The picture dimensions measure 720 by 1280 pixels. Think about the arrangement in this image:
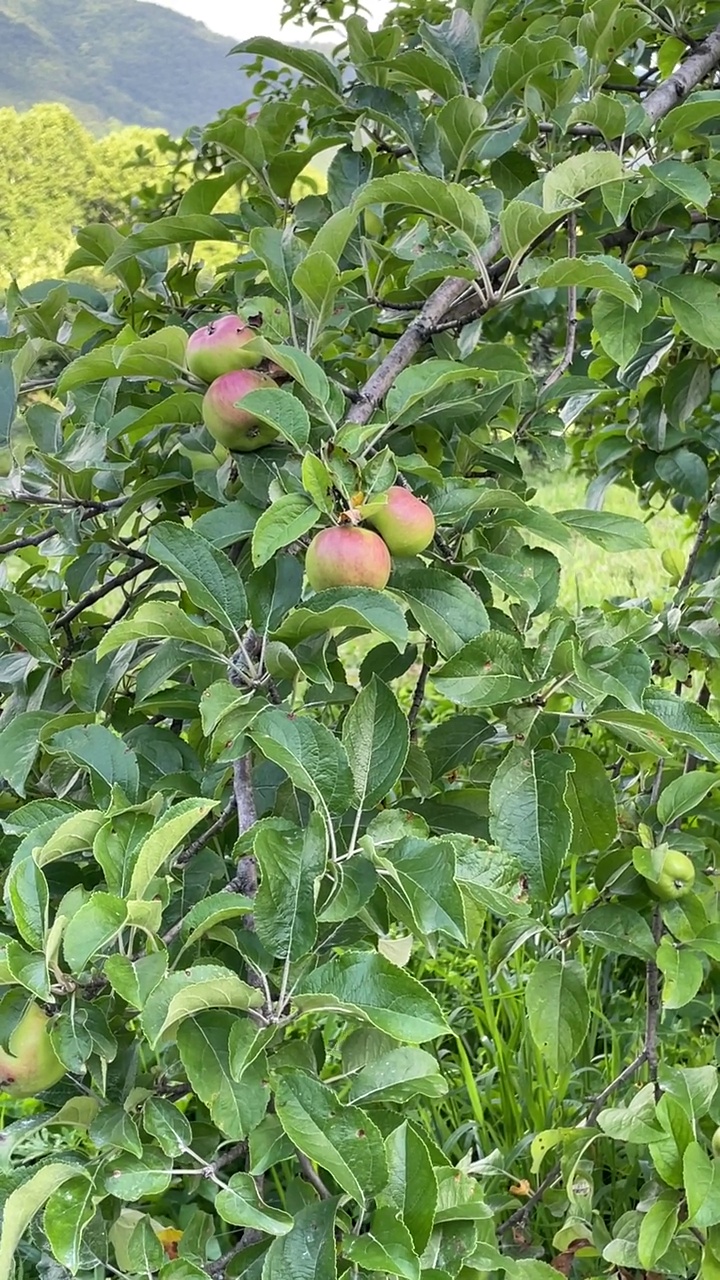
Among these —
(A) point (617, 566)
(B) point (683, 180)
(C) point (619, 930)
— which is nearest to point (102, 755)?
(C) point (619, 930)

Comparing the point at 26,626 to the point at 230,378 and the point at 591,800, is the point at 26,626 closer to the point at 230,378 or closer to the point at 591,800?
the point at 230,378

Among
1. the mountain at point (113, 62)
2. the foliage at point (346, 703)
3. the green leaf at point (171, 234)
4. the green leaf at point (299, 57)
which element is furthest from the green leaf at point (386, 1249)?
the mountain at point (113, 62)

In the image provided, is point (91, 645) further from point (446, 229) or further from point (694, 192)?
point (694, 192)

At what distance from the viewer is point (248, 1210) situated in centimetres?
43

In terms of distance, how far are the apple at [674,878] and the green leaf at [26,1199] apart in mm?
452

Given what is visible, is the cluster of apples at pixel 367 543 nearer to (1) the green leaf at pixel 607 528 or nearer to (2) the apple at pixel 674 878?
(1) the green leaf at pixel 607 528

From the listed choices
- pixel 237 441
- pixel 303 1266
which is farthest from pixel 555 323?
pixel 303 1266

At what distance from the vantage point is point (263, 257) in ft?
2.07

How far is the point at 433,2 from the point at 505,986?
1.40 m

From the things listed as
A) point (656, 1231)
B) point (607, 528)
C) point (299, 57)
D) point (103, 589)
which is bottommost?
point (656, 1231)

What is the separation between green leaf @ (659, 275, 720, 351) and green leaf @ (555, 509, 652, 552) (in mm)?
172

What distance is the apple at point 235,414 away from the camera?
1.87ft

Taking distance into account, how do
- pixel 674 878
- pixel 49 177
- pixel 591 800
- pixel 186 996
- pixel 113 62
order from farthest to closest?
pixel 113 62 < pixel 49 177 < pixel 674 878 < pixel 591 800 < pixel 186 996

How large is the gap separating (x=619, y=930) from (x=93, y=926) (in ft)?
1.52
